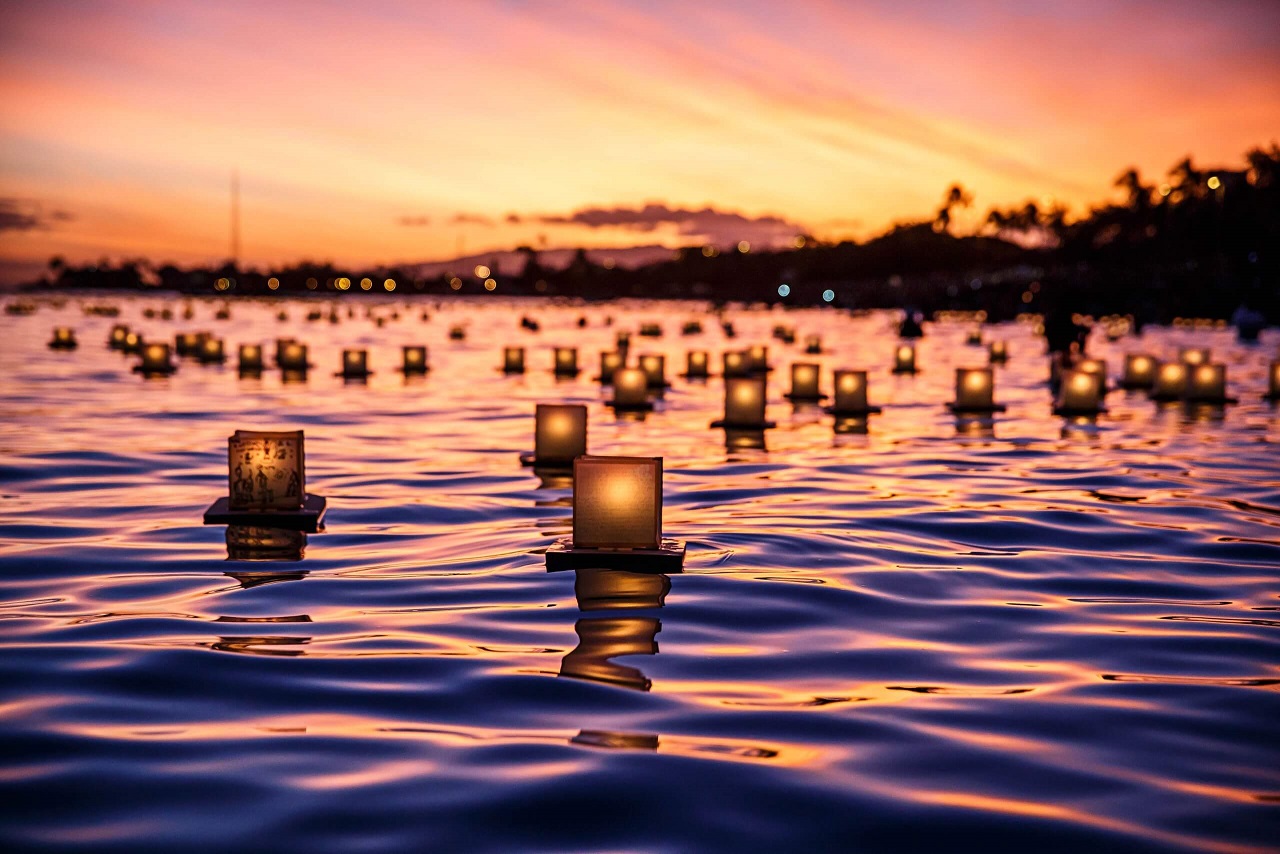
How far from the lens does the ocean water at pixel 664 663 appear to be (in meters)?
5.30

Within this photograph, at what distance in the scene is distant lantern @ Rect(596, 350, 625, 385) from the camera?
30.3 metres

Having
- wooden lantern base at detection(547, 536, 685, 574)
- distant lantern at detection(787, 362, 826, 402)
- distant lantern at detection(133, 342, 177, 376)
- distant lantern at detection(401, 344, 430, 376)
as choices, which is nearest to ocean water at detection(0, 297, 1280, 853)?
wooden lantern base at detection(547, 536, 685, 574)

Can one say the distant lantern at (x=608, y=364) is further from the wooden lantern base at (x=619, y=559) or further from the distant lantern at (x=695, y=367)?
the wooden lantern base at (x=619, y=559)

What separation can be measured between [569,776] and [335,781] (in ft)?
3.22

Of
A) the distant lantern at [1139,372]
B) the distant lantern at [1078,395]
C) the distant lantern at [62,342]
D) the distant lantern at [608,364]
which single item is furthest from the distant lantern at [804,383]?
the distant lantern at [62,342]

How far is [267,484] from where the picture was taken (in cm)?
1182

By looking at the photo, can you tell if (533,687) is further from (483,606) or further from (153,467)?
(153,467)

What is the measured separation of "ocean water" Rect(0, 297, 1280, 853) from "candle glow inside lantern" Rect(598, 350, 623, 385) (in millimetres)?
13542

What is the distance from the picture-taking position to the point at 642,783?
220 inches

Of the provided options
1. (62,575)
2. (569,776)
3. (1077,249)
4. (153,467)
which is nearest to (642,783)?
(569,776)

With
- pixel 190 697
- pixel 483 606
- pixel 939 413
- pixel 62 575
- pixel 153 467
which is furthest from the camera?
pixel 939 413

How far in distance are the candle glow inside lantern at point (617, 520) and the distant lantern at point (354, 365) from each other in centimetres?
2277

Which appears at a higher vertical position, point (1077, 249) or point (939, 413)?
point (1077, 249)

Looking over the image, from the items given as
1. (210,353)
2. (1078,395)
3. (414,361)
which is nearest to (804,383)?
(1078,395)
